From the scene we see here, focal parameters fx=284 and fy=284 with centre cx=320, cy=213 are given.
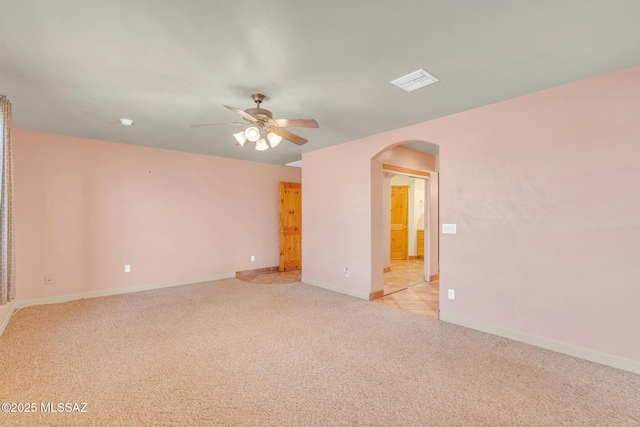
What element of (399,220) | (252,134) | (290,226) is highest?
(252,134)

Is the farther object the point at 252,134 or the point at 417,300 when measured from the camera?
the point at 417,300

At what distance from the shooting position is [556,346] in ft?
8.93

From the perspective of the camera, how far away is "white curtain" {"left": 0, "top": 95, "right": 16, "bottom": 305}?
253cm

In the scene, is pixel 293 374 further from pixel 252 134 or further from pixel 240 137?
pixel 240 137

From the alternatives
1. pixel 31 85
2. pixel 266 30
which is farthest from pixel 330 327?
pixel 31 85

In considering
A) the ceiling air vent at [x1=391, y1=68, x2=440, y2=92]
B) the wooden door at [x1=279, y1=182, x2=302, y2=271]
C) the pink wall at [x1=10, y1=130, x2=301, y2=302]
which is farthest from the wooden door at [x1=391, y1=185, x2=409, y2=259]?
the ceiling air vent at [x1=391, y1=68, x2=440, y2=92]

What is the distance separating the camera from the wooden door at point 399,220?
308 inches

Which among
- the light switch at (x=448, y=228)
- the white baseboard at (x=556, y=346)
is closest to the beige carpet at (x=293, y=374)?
the white baseboard at (x=556, y=346)

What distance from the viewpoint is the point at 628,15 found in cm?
172

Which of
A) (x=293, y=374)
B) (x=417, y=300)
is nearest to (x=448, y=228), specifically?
(x=417, y=300)

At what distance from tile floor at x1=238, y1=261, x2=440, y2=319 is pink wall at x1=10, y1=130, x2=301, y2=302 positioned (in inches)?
28.2

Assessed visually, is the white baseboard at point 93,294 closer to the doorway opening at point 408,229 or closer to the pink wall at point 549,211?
the doorway opening at point 408,229

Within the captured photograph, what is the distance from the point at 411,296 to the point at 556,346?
2.06m

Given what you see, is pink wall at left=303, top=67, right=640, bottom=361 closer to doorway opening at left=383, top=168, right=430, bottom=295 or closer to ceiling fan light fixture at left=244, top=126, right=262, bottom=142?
ceiling fan light fixture at left=244, top=126, right=262, bottom=142
